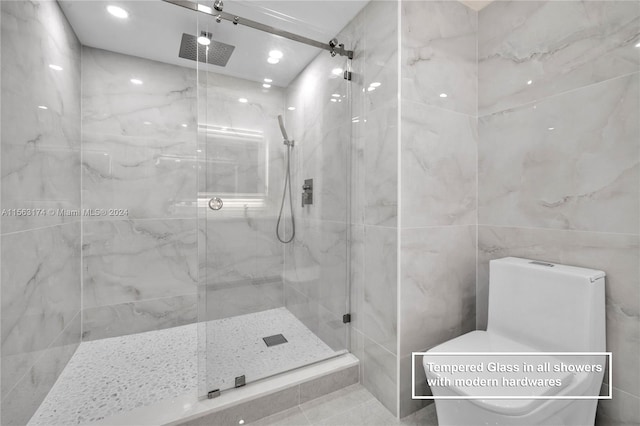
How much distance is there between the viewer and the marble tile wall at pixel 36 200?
121 centimetres

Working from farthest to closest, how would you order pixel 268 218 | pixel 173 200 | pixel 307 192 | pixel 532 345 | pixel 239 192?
pixel 173 200, pixel 307 192, pixel 268 218, pixel 239 192, pixel 532 345

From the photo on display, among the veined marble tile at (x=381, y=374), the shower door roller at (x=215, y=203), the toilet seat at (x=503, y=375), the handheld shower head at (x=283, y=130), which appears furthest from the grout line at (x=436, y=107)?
the veined marble tile at (x=381, y=374)

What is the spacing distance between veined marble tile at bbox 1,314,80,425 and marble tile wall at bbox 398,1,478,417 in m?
1.72

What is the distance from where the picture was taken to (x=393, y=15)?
1470mm

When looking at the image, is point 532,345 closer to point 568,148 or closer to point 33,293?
point 568,148

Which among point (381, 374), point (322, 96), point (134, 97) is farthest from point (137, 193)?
point (381, 374)

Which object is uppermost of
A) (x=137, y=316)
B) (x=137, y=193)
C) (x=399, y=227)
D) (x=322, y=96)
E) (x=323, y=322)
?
(x=322, y=96)

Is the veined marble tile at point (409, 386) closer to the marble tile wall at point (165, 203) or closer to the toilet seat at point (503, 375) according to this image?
the toilet seat at point (503, 375)

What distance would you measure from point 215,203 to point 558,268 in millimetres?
1622

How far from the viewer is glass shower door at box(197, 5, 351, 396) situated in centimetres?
146

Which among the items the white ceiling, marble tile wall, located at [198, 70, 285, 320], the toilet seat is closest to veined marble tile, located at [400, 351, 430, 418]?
the toilet seat

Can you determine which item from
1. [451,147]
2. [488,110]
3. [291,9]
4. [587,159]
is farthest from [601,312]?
[291,9]

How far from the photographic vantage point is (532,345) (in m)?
1.30

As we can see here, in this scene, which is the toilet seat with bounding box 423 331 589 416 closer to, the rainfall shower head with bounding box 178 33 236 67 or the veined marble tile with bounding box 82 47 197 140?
the rainfall shower head with bounding box 178 33 236 67
